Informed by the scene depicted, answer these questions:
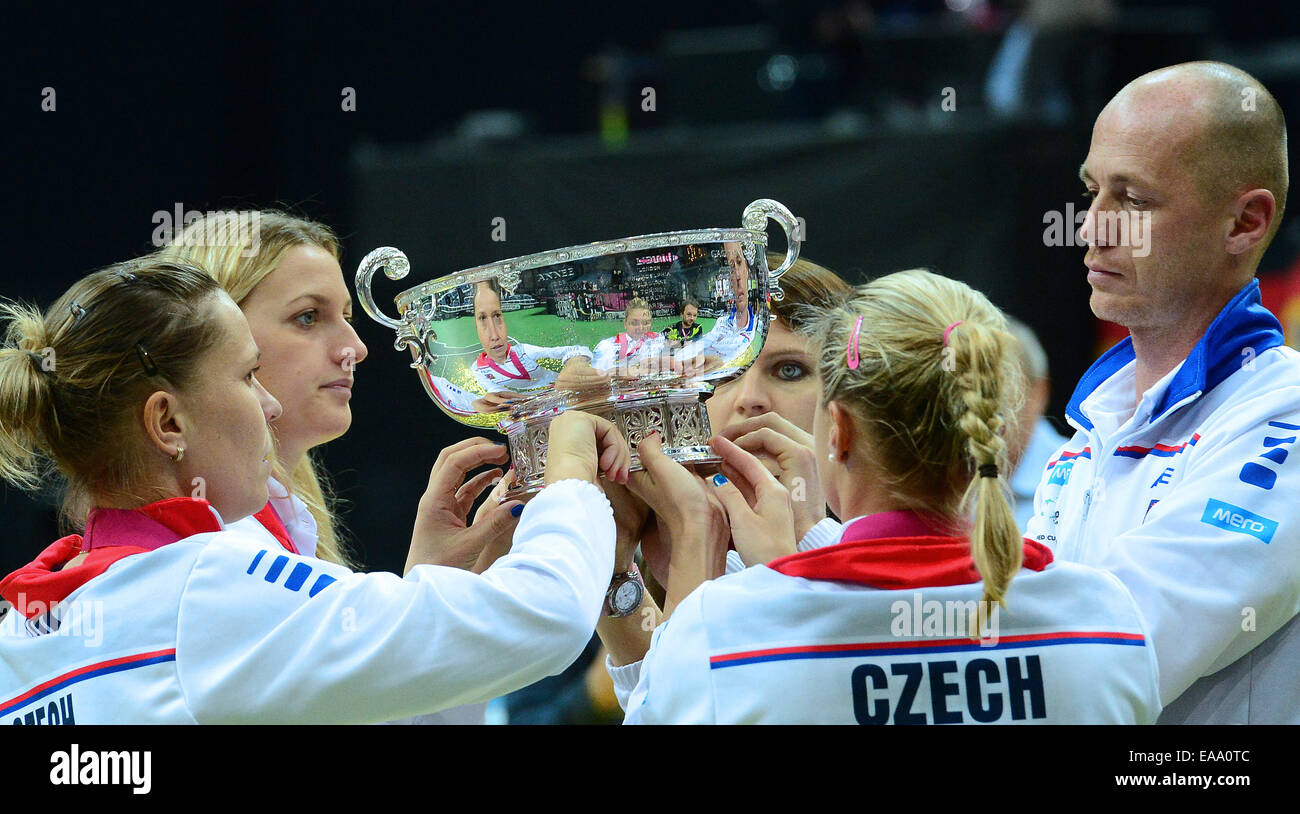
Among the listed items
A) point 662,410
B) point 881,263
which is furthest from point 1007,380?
point 881,263

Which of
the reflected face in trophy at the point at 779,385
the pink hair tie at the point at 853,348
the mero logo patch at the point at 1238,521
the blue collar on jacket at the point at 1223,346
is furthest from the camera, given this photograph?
the reflected face in trophy at the point at 779,385

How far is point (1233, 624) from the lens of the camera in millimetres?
1779

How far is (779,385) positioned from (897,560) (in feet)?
3.03

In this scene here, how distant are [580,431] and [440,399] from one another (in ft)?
0.79

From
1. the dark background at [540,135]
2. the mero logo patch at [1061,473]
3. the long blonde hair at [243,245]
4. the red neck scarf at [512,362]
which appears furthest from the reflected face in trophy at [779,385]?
the dark background at [540,135]

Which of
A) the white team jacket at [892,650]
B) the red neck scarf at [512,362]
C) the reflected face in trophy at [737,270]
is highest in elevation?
the reflected face in trophy at [737,270]

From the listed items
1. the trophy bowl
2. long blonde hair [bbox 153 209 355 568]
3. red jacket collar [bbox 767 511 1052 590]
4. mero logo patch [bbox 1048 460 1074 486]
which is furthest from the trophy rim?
mero logo patch [bbox 1048 460 1074 486]

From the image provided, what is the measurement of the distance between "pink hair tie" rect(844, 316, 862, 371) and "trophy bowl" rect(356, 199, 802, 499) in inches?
9.8

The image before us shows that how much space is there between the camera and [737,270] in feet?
6.30

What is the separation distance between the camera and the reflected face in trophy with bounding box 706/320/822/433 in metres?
2.49

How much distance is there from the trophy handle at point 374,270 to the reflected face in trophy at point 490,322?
0.39ft

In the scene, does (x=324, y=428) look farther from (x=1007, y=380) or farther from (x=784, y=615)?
(x=1007, y=380)

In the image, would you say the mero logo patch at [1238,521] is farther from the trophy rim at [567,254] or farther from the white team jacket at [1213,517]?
the trophy rim at [567,254]

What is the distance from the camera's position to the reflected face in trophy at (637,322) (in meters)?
1.86
